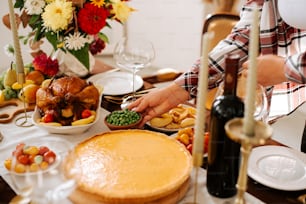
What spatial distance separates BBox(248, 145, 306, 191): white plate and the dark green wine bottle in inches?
4.5

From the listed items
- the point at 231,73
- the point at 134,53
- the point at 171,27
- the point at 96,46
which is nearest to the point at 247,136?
the point at 231,73

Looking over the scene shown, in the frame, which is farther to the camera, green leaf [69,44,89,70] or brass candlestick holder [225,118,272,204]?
green leaf [69,44,89,70]

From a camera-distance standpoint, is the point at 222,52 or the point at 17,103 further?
the point at 17,103

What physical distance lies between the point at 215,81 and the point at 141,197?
66cm

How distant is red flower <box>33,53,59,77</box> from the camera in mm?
1693

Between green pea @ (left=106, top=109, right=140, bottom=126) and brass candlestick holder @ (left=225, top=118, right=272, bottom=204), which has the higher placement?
brass candlestick holder @ (left=225, top=118, right=272, bottom=204)

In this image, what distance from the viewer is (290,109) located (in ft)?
5.82

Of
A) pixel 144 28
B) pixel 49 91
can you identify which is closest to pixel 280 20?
pixel 49 91

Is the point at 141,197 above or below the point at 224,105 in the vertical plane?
below

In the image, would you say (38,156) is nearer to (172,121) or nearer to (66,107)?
(66,107)

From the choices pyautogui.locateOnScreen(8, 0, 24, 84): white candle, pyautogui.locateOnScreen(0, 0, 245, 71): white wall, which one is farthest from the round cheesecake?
pyautogui.locateOnScreen(0, 0, 245, 71): white wall

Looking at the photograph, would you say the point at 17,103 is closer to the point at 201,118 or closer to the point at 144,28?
the point at 201,118

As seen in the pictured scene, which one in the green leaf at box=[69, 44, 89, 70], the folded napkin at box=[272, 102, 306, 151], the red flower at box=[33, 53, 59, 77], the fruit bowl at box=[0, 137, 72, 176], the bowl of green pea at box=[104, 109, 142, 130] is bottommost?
the folded napkin at box=[272, 102, 306, 151]

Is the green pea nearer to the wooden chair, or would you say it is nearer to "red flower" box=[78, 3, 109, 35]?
"red flower" box=[78, 3, 109, 35]
